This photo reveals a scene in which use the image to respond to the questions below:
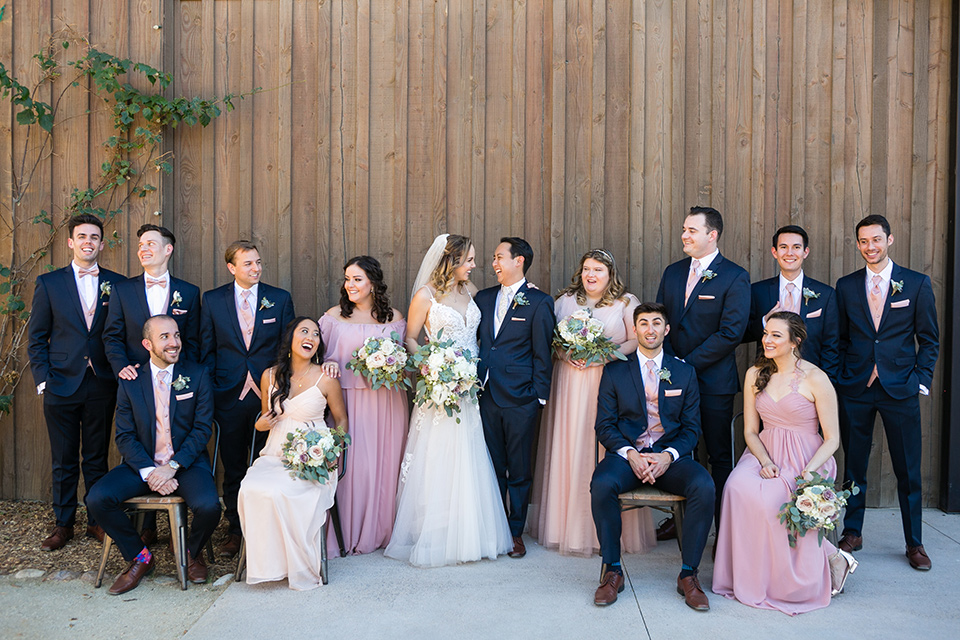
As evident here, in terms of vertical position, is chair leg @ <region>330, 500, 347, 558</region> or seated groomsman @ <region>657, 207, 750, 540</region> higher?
seated groomsman @ <region>657, 207, 750, 540</region>

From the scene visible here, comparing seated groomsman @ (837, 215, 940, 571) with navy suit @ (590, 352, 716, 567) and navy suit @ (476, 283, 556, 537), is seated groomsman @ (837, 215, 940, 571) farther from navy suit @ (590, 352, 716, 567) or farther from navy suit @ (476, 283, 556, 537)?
navy suit @ (476, 283, 556, 537)

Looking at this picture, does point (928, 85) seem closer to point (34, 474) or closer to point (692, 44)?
point (692, 44)

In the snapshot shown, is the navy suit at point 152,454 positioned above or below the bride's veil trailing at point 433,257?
below

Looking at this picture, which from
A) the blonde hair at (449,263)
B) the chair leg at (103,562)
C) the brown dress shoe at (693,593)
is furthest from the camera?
the blonde hair at (449,263)

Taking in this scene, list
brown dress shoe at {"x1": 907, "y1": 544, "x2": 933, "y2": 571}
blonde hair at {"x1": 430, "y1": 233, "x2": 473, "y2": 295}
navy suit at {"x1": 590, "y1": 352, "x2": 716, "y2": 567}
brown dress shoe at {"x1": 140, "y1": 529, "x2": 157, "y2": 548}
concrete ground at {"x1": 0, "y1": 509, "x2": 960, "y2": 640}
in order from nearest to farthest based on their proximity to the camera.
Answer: concrete ground at {"x1": 0, "y1": 509, "x2": 960, "y2": 640}
navy suit at {"x1": 590, "y1": 352, "x2": 716, "y2": 567}
brown dress shoe at {"x1": 907, "y1": 544, "x2": 933, "y2": 571}
brown dress shoe at {"x1": 140, "y1": 529, "x2": 157, "y2": 548}
blonde hair at {"x1": 430, "y1": 233, "x2": 473, "y2": 295}

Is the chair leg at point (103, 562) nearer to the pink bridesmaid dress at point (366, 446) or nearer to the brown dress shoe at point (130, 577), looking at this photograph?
the brown dress shoe at point (130, 577)

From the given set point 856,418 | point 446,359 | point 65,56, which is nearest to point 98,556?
point 446,359

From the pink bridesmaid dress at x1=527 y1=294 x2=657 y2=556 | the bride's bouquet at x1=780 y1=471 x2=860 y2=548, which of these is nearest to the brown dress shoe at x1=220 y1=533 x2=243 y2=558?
the pink bridesmaid dress at x1=527 y1=294 x2=657 y2=556

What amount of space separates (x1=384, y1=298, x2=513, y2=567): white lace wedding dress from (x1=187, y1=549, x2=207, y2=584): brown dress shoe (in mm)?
1020

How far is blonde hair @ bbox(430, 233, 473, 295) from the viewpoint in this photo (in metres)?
4.71

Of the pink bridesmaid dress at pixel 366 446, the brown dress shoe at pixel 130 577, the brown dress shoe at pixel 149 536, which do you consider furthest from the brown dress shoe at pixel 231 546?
the pink bridesmaid dress at pixel 366 446

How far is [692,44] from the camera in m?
5.45

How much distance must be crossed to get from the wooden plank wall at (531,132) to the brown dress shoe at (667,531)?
1652 mm

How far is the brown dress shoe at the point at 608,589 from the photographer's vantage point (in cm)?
374
